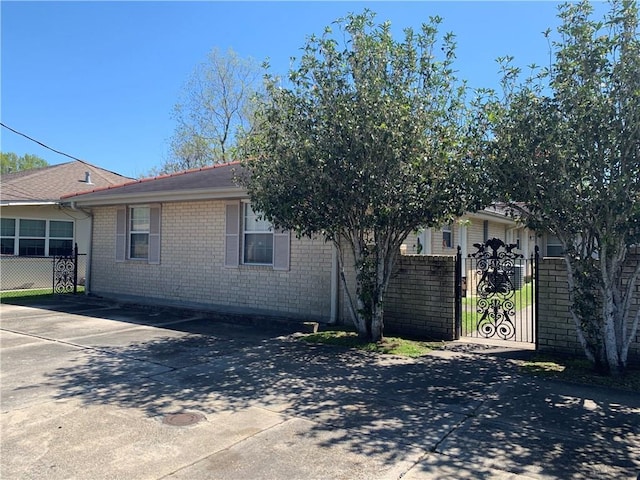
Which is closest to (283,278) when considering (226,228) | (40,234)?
(226,228)

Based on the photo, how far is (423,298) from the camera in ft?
28.3

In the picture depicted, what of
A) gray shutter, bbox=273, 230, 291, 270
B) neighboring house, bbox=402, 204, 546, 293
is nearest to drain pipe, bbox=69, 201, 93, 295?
gray shutter, bbox=273, 230, 291, 270

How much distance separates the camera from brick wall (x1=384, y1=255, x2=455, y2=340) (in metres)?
8.37

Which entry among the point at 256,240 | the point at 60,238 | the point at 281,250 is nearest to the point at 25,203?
the point at 60,238

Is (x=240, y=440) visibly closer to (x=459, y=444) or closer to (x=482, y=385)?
(x=459, y=444)

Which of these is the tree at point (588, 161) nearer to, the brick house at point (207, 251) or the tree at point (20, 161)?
the brick house at point (207, 251)

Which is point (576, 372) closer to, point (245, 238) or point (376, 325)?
point (376, 325)

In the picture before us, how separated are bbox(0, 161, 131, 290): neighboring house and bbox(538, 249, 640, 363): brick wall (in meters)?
13.1

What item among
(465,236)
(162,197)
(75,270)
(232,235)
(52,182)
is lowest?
(75,270)

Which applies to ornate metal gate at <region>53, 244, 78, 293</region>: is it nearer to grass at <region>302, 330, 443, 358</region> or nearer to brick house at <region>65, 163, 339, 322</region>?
brick house at <region>65, 163, 339, 322</region>

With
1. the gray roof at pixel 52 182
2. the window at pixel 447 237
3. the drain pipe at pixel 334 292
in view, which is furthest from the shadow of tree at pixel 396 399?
the gray roof at pixel 52 182

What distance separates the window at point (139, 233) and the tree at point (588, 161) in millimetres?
10347

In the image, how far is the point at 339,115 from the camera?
22.4 ft

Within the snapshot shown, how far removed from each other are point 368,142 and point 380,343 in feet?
10.9
